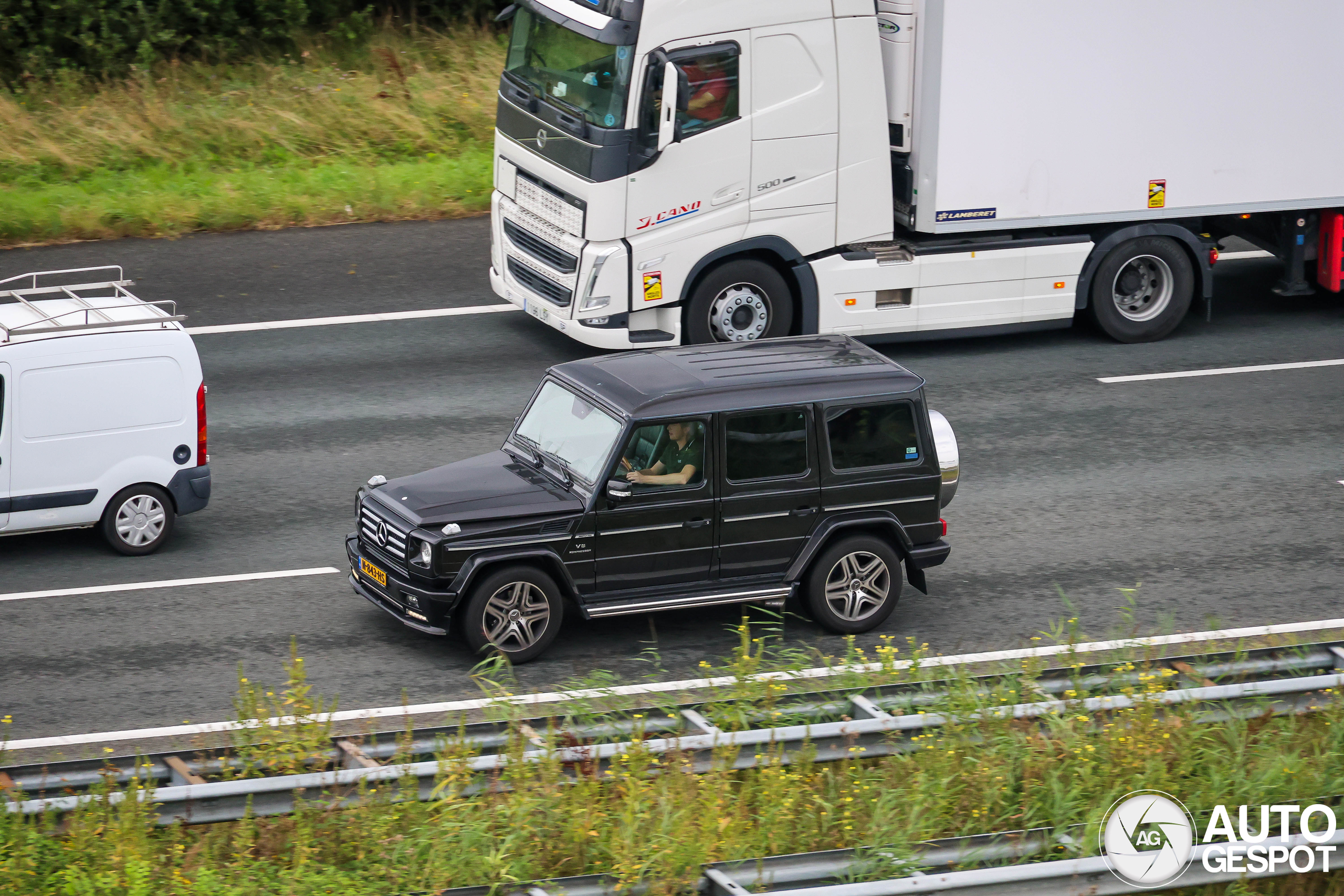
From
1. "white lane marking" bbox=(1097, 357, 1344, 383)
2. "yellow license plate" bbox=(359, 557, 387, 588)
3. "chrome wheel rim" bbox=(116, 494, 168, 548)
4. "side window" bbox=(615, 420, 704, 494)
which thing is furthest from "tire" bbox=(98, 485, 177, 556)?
"white lane marking" bbox=(1097, 357, 1344, 383)

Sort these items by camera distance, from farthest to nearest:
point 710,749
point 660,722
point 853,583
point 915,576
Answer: point 915,576
point 853,583
point 660,722
point 710,749

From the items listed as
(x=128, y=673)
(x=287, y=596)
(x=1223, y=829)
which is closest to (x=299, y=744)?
(x=128, y=673)

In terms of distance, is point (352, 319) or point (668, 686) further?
point (352, 319)

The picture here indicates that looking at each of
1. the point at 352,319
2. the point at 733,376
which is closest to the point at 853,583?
the point at 733,376

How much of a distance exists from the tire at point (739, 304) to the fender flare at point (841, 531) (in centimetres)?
515

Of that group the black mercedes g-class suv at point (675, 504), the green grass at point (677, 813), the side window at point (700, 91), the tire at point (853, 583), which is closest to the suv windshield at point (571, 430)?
the black mercedes g-class suv at point (675, 504)

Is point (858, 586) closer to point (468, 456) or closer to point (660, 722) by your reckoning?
point (660, 722)

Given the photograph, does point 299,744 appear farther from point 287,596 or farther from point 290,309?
point 290,309

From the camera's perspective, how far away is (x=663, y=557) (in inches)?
419

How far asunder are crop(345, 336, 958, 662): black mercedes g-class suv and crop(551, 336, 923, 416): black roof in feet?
0.05

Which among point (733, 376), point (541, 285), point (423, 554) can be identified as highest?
point (541, 285)

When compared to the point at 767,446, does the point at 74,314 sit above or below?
above

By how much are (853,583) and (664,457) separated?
5.33 ft

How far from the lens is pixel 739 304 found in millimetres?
16047
